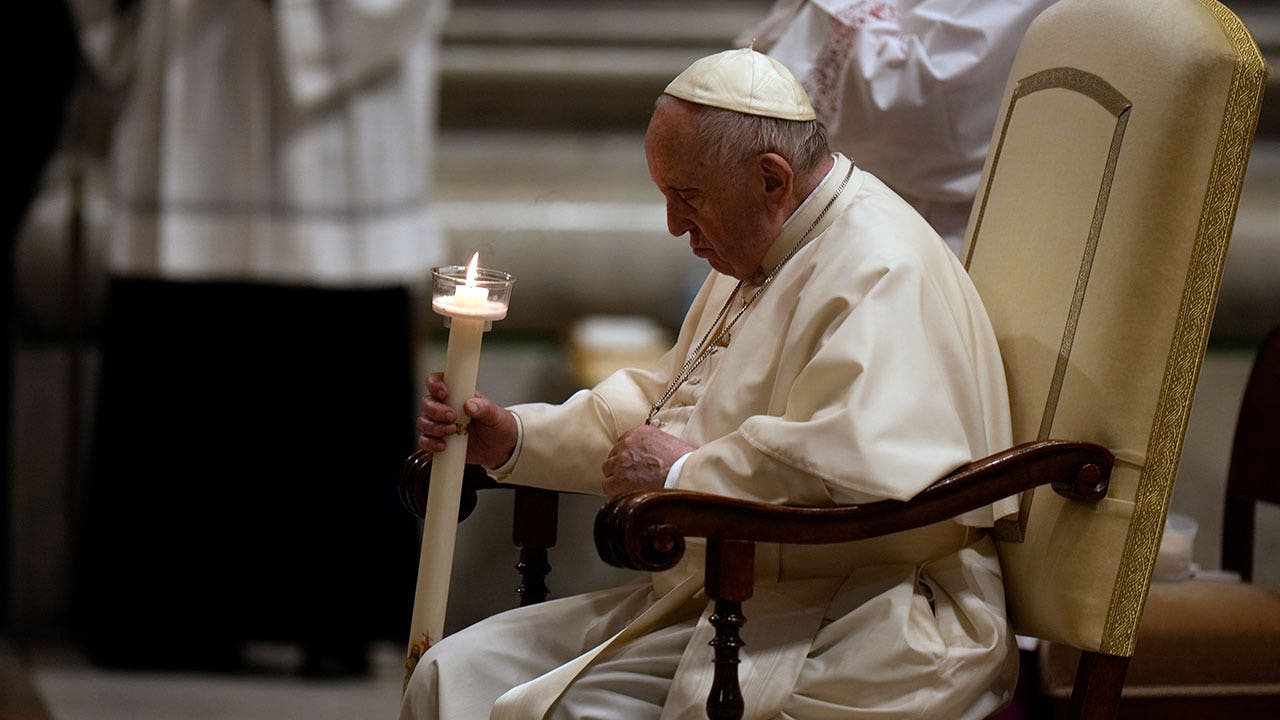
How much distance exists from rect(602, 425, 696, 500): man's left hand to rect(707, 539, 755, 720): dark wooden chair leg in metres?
0.16

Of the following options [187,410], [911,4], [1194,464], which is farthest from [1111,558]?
[1194,464]

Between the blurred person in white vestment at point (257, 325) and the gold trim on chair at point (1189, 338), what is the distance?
2.17m

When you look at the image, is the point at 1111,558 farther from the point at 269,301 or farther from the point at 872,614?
the point at 269,301

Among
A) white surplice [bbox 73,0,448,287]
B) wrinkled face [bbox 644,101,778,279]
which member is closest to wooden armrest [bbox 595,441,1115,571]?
wrinkled face [bbox 644,101,778,279]

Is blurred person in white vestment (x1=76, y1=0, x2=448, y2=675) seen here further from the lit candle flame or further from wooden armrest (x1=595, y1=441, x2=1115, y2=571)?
wooden armrest (x1=595, y1=441, x2=1115, y2=571)

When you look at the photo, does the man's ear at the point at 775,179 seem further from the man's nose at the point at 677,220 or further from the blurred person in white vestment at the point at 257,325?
the blurred person in white vestment at the point at 257,325

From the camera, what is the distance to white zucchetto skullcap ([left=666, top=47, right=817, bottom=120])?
6.27 feet

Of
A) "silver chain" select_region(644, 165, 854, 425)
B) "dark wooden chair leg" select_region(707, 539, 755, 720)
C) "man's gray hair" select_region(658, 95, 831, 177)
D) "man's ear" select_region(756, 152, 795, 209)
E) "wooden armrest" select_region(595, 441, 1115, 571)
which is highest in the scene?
"man's gray hair" select_region(658, 95, 831, 177)

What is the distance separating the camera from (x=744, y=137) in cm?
192

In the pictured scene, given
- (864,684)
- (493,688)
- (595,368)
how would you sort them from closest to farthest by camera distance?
(864,684), (493,688), (595,368)

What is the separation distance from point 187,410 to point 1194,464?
2765 millimetres

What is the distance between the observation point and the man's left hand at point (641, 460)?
6.18ft

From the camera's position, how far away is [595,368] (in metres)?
4.05

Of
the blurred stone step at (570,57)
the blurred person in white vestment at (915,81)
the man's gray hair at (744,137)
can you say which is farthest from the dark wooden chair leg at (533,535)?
the blurred stone step at (570,57)
